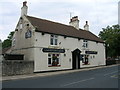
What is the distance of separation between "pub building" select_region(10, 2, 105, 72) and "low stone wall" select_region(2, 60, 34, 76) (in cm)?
99

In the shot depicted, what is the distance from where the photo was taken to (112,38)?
49.5 metres

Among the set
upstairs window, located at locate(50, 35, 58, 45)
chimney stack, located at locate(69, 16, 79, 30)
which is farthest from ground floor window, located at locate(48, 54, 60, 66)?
chimney stack, located at locate(69, 16, 79, 30)

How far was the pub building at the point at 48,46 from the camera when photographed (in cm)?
2272

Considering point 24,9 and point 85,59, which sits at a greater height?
point 24,9

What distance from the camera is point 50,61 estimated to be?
2412 cm

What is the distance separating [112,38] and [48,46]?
31.0 metres

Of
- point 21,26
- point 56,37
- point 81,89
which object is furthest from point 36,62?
point 81,89

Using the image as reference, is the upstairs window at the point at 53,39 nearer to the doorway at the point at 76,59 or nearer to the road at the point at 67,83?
the doorway at the point at 76,59

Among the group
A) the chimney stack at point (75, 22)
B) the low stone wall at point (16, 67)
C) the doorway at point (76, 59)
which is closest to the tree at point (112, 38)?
the chimney stack at point (75, 22)

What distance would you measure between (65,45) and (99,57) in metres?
11.8

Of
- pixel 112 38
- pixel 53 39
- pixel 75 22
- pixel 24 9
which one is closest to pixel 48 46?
pixel 53 39

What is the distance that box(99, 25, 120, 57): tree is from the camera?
49406mm

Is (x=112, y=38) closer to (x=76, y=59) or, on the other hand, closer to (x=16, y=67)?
(x=76, y=59)

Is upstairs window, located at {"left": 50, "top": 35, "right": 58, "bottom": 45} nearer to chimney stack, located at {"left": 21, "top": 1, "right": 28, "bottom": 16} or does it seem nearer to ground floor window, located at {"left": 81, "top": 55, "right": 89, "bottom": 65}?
chimney stack, located at {"left": 21, "top": 1, "right": 28, "bottom": 16}
